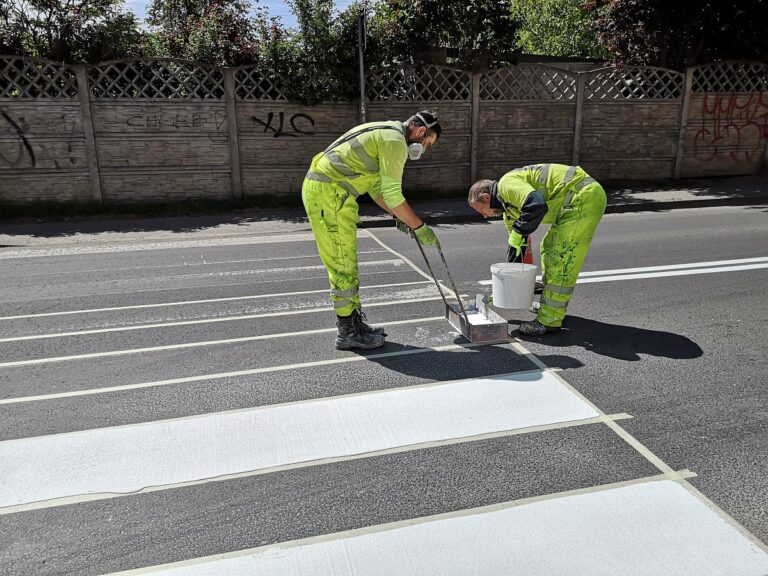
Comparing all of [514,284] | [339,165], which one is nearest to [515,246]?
[514,284]

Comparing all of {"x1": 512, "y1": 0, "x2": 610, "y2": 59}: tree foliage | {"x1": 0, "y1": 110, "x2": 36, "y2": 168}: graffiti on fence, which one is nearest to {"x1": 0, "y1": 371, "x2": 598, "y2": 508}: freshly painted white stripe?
{"x1": 0, "y1": 110, "x2": 36, "y2": 168}: graffiti on fence

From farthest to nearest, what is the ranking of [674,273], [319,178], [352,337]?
[674,273], [352,337], [319,178]

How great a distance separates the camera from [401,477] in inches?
126

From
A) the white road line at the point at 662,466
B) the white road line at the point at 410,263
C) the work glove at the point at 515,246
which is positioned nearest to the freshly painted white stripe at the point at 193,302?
the white road line at the point at 410,263

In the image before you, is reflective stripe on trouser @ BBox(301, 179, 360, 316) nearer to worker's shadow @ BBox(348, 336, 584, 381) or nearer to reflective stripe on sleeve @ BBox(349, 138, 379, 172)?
reflective stripe on sleeve @ BBox(349, 138, 379, 172)

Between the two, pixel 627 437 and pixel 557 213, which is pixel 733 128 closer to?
pixel 557 213

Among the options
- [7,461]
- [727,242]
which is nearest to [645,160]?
[727,242]

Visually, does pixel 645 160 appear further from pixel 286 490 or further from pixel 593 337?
pixel 286 490

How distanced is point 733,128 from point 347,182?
13.0 meters

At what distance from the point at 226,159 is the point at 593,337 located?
844 cm

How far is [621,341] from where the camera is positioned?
5098 millimetres

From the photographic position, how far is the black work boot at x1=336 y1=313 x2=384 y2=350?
4.96 metres

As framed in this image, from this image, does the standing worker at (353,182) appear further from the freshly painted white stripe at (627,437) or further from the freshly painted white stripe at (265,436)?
the freshly painted white stripe at (627,437)

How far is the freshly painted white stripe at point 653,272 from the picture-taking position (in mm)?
6958
